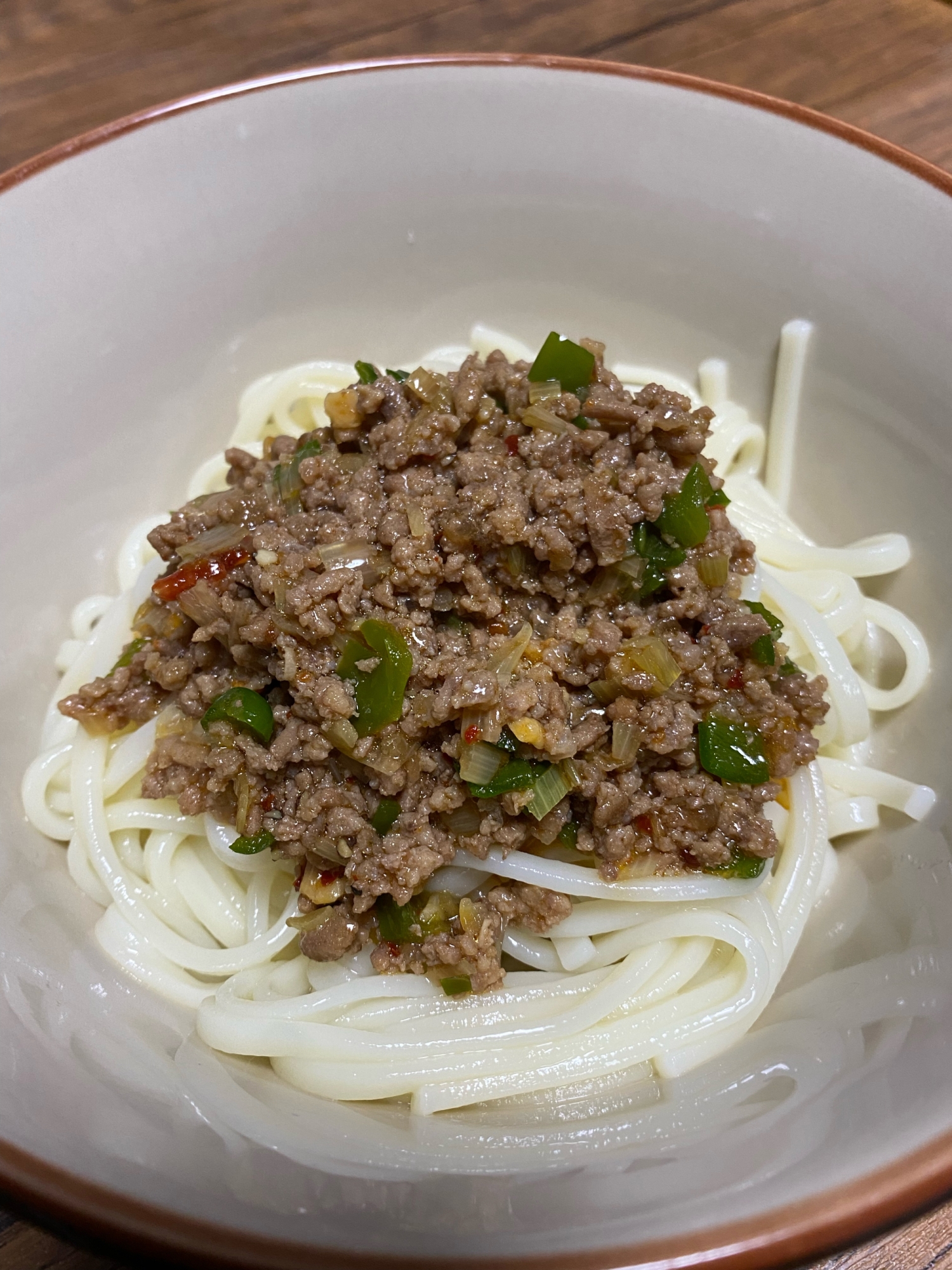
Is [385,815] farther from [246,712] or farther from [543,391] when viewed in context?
[543,391]

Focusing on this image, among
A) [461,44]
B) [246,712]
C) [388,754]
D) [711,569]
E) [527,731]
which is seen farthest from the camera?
[461,44]

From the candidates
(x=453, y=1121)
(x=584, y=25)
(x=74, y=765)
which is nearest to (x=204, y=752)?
(x=74, y=765)

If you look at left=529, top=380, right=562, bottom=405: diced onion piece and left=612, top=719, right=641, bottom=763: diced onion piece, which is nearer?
A: left=612, top=719, right=641, bottom=763: diced onion piece

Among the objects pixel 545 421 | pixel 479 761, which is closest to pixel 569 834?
pixel 479 761

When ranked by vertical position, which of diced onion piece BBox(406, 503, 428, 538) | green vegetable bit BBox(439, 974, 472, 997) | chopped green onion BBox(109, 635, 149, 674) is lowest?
green vegetable bit BBox(439, 974, 472, 997)

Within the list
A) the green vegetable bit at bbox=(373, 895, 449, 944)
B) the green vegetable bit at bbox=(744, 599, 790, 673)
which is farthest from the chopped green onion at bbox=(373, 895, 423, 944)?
the green vegetable bit at bbox=(744, 599, 790, 673)

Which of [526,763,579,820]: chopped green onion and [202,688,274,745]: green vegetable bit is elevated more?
[202,688,274,745]: green vegetable bit

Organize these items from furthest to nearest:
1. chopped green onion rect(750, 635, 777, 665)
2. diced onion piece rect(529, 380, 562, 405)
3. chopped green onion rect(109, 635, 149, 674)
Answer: chopped green onion rect(109, 635, 149, 674) < diced onion piece rect(529, 380, 562, 405) < chopped green onion rect(750, 635, 777, 665)

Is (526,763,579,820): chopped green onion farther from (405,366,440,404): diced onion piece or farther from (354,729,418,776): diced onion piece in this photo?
(405,366,440,404): diced onion piece
